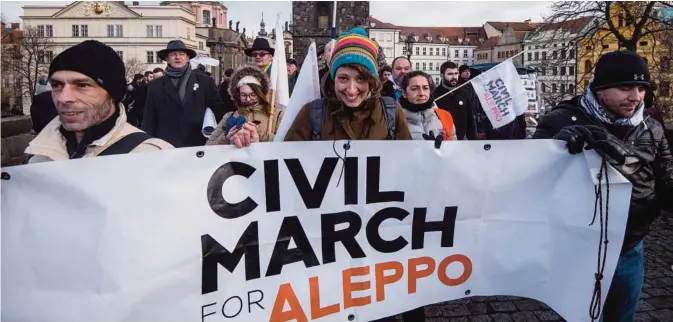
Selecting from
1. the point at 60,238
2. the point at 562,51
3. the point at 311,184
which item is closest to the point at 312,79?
the point at 311,184

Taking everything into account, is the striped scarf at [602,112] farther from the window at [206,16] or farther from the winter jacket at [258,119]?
the window at [206,16]

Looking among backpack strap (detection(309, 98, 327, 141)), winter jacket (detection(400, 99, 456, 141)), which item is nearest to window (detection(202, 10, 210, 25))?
winter jacket (detection(400, 99, 456, 141))

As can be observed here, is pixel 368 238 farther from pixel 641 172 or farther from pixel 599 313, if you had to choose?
pixel 641 172

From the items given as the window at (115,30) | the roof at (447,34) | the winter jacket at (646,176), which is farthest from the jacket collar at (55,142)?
the roof at (447,34)

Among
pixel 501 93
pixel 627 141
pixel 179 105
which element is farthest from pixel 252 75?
pixel 501 93

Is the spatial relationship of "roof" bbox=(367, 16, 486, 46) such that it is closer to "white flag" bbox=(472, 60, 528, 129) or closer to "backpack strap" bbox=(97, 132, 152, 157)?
"white flag" bbox=(472, 60, 528, 129)

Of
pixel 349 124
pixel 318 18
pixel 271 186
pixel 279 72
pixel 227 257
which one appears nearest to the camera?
pixel 227 257

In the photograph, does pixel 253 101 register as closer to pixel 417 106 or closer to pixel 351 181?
pixel 417 106

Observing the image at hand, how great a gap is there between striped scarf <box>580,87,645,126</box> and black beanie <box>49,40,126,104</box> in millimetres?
2375

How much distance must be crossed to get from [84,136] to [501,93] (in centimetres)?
499

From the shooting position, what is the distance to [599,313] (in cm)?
271

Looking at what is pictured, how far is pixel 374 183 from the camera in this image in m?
2.63

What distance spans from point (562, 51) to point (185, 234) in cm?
2702

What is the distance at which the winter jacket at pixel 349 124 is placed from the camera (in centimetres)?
283
